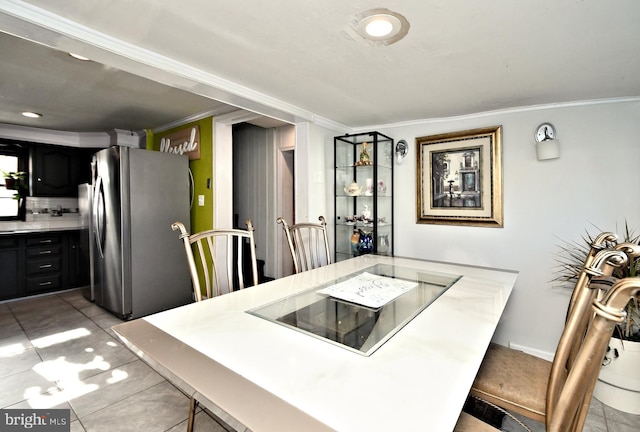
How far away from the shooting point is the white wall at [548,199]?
2.30 metres

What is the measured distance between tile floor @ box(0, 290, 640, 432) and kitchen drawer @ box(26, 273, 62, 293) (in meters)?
0.97

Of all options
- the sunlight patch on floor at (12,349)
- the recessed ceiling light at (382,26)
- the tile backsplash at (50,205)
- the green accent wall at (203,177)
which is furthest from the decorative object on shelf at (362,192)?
the tile backsplash at (50,205)

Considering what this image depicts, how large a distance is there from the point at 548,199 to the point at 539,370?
1.73m

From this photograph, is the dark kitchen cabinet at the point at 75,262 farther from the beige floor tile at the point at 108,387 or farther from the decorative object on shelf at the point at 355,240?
the decorative object on shelf at the point at 355,240

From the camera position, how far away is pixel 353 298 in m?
1.37

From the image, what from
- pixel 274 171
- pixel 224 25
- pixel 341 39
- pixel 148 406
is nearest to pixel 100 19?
pixel 224 25

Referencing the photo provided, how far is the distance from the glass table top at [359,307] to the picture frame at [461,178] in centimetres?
133

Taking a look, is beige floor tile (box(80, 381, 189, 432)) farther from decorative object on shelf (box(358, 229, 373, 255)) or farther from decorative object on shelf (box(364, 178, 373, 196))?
decorative object on shelf (box(364, 178, 373, 196))

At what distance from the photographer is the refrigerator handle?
3290mm

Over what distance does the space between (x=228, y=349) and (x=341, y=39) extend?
1488 mm

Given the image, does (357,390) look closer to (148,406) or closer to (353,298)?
(353,298)

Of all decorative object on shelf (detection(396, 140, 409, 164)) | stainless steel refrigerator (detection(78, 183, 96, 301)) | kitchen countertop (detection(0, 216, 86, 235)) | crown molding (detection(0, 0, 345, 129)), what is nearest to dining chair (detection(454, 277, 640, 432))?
crown molding (detection(0, 0, 345, 129))

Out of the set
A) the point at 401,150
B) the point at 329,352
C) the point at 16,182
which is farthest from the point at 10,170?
the point at 329,352

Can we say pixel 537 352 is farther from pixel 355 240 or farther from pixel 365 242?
pixel 355 240
